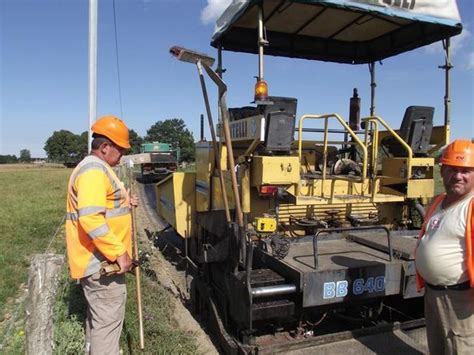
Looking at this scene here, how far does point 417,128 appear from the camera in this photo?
4629 millimetres

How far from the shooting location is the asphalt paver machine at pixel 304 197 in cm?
334

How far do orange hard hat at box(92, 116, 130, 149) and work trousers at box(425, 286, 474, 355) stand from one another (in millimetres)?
2345

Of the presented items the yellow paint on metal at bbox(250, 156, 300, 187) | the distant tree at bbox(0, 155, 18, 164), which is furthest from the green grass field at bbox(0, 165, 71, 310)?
the distant tree at bbox(0, 155, 18, 164)

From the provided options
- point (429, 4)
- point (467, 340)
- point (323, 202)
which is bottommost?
point (467, 340)

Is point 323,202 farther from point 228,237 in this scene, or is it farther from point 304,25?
point 304,25

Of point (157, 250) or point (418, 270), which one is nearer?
point (418, 270)

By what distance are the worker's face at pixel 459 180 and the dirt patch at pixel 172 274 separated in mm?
2542

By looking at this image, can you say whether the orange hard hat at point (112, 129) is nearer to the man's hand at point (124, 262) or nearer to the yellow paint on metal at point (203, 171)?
the man's hand at point (124, 262)

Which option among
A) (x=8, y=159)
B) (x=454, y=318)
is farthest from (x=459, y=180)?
(x=8, y=159)

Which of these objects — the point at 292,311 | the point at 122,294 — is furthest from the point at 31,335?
Answer: the point at 292,311

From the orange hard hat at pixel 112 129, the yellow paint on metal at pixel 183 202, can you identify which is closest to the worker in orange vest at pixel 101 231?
the orange hard hat at pixel 112 129

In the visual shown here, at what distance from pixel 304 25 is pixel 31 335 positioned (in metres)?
4.65

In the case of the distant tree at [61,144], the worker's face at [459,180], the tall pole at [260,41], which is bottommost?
the worker's face at [459,180]

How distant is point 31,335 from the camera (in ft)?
10.3
